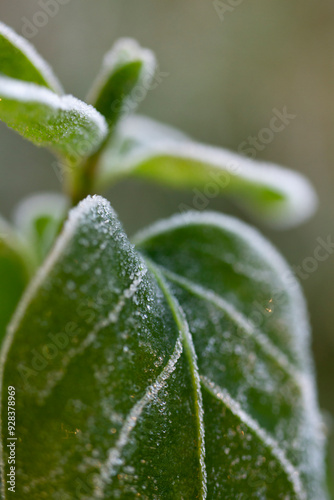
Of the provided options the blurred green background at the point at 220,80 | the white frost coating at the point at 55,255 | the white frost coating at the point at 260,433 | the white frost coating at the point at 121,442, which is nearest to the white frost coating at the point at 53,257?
the white frost coating at the point at 55,255

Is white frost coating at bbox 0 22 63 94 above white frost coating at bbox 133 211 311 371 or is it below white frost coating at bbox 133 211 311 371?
above

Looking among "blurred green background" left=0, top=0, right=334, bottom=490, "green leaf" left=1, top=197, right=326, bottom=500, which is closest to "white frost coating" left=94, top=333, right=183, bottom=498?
"green leaf" left=1, top=197, right=326, bottom=500

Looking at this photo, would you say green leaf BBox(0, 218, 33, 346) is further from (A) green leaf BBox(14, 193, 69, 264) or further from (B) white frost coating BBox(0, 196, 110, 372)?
(B) white frost coating BBox(0, 196, 110, 372)

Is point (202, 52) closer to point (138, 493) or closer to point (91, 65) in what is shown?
point (91, 65)

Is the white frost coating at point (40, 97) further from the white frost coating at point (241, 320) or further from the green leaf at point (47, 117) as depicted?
the white frost coating at point (241, 320)

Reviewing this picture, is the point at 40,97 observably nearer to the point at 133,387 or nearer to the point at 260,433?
the point at 133,387

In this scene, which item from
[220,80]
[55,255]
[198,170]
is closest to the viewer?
[55,255]

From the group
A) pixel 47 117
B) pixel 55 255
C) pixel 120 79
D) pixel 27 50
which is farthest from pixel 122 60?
pixel 55 255
